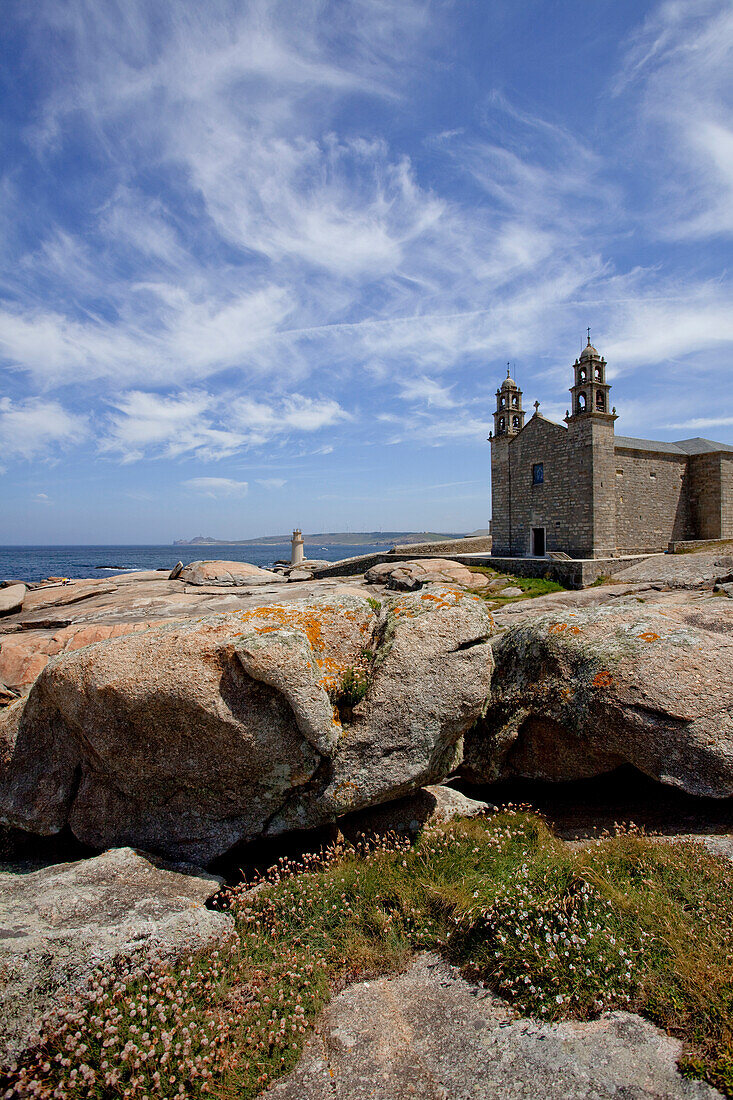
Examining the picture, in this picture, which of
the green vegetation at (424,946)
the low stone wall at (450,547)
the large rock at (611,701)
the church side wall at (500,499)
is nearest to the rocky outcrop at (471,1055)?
the green vegetation at (424,946)

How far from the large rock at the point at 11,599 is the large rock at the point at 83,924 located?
1123 centimetres

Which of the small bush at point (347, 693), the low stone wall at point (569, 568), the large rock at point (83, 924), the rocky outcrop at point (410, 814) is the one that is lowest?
the rocky outcrop at point (410, 814)

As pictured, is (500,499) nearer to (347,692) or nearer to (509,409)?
(509,409)

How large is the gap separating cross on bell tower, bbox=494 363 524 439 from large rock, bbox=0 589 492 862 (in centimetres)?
3607

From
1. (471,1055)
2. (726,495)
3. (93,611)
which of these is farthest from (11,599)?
(726,495)

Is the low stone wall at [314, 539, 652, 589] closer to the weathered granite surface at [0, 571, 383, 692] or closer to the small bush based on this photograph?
the weathered granite surface at [0, 571, 383, 692]

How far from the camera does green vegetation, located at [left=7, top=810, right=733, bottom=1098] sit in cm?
357

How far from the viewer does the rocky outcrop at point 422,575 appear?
24.5 metres

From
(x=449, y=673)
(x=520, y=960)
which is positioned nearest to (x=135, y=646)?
(x=449, y=673)

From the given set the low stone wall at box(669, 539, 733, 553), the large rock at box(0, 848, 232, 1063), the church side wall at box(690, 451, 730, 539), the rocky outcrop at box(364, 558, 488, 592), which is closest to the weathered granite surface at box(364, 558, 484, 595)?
the rocky outcrop at box(364, 558, 488, 592)

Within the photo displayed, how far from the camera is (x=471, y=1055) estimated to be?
12.2 ft

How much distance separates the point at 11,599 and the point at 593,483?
3006cm

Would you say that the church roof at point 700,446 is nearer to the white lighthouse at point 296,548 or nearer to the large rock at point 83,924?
the white lighthouse at point 296,548

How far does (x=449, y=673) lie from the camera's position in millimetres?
6137
